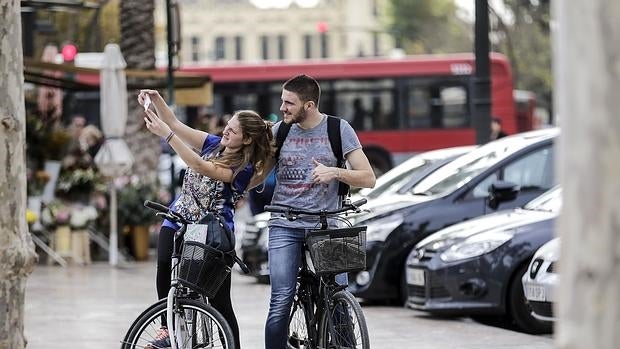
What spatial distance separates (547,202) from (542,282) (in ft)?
6.66

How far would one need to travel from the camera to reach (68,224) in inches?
789

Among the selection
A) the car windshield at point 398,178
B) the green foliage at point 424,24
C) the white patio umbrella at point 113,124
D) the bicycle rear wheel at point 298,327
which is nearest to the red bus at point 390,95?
the white patio umbrella at point 113,124

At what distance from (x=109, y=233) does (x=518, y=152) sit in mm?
8454

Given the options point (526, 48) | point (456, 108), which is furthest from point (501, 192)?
point (526, 48)

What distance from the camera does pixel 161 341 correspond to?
25.3ft

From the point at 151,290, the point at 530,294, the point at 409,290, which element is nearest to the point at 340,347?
the point at 530,294

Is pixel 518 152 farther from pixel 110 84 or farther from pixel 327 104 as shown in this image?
pixel 327 104

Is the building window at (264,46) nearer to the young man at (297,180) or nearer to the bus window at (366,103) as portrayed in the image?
the bus window at (366,103)

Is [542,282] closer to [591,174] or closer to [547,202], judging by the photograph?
[547,202]

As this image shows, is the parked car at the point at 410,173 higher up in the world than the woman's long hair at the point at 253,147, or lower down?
lower down

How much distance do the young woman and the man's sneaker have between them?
345mm

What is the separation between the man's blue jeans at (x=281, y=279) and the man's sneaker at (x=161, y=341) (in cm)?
52

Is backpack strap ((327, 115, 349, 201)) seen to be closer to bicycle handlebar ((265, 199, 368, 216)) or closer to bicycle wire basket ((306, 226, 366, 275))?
bicycle handlebar ((265, 199, 368, 216))

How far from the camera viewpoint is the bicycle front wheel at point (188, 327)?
299 inches
